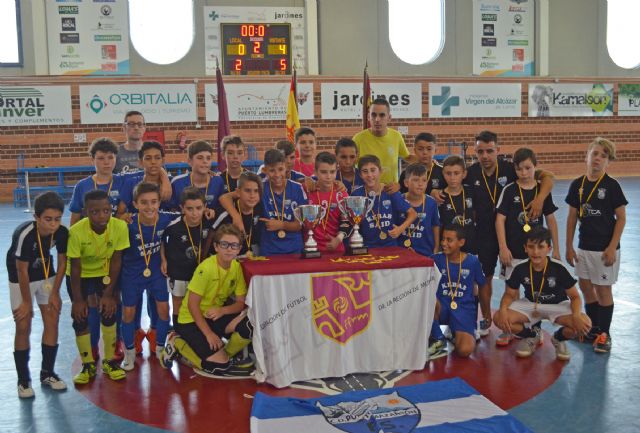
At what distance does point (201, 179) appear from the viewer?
5023 mm

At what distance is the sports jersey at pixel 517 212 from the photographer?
496cm

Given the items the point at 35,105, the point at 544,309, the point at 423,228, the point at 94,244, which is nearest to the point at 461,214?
the point at 423,228

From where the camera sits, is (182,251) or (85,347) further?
(182,251)

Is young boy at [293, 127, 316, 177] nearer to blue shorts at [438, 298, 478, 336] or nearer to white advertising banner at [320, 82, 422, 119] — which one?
blue shorts at [438, 298, 478, 336]

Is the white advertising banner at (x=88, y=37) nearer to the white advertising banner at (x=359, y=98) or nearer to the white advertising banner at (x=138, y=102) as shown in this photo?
the white advertising banner at (x=138, y=102)

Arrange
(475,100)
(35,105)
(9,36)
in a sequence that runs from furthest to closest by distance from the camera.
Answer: (475,100)
(9,36)
(35,105)

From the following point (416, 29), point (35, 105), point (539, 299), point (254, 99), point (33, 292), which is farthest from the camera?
point (416, 29)

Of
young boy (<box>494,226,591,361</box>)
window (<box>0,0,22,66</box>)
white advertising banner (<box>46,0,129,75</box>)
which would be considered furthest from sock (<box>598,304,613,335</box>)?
window (<box>0,0,22,66</box>)

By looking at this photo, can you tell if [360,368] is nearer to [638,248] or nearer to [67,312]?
[67,312]

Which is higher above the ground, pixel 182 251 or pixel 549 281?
pixel 182 251

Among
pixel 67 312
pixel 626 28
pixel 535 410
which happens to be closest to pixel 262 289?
pixel 535 410

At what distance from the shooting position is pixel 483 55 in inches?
691

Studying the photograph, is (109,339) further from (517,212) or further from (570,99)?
(570,99)

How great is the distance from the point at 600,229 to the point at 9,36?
15236mm
